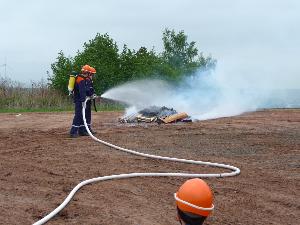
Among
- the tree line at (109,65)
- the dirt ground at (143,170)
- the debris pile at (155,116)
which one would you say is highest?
the tree line at (109,65)

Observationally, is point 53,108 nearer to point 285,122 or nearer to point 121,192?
point 285,122

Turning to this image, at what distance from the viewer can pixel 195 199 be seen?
284 cm

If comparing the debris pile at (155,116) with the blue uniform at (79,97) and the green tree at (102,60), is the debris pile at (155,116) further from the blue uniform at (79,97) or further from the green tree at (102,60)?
the green tree at (102,60)

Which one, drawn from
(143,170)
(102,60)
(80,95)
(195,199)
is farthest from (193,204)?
(102,60)

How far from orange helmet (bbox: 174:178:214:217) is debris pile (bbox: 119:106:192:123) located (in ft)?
37.1

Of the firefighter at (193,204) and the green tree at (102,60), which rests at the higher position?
the green tree at (102,60)

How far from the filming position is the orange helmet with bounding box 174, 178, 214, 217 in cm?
284

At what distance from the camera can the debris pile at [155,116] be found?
1435 centimetres

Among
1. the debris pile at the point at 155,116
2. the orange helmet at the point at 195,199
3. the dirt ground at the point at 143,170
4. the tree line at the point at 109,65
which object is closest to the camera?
the orange helmet at the point at 195,199

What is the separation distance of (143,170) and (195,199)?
4783 millimetres

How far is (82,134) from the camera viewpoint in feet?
38.0

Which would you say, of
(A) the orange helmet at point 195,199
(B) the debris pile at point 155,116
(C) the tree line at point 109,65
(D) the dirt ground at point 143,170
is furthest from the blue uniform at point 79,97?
(C) the tree line at point 109,65

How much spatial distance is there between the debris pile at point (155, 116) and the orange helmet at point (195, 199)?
11306mm

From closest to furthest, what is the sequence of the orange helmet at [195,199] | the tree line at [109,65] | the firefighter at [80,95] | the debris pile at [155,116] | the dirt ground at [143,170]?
1. the orange helmet at [195,199]
2. the dirt ground at [143,170]
3. the firefighter at [80,95]
4. the debris pile at [155,116]
5. the tree line at [109,65]
